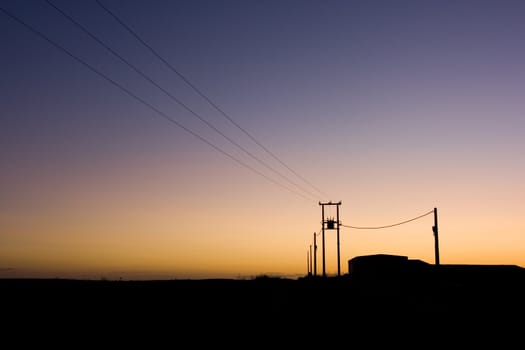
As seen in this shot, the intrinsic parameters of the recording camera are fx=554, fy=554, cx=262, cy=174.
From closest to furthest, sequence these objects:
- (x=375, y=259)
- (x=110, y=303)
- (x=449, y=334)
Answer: (x=449, y=334)
(x=110, y=303)
(x=375, y=259)

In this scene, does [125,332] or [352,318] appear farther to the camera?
[352,318]

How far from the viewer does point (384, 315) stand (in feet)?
67.6

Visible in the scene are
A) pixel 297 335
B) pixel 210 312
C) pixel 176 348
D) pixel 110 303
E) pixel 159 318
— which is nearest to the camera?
pixel 176 348

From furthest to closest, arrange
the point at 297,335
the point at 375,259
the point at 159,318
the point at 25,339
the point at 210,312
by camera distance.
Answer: the point at 375,259 → the point at 210,312 → the point at 159,318 → the point at 297,335 → the point at 25,339

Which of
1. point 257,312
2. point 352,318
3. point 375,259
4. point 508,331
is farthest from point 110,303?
point 375,259

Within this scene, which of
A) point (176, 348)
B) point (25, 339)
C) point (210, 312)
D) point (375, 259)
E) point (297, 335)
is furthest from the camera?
point (375, 259)

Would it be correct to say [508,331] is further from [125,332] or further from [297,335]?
[125,332]

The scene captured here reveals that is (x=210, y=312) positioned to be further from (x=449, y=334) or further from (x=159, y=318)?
(x=449, y=334)

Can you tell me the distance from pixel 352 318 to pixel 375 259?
181 ft

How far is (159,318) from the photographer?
1834 centimetres

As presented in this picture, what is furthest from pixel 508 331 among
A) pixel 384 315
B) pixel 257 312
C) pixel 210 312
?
pixel 210 312

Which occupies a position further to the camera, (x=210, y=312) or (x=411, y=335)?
(x=210, y=312)

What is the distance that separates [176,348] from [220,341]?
145cm

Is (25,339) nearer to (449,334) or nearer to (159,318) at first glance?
(159,318)
